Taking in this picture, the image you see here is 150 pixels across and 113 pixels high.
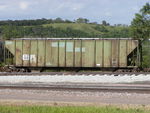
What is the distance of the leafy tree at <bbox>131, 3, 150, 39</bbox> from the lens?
172ft

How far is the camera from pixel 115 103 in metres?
14.8

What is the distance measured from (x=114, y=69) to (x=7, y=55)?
10059mm

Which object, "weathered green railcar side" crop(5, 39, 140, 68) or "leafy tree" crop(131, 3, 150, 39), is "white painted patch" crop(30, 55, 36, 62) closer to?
"weathered green railcar side" crop(5, 39, 140, 68)

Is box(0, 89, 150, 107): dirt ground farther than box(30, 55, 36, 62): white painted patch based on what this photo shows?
No

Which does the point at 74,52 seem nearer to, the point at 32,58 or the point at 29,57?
the point at 32,58

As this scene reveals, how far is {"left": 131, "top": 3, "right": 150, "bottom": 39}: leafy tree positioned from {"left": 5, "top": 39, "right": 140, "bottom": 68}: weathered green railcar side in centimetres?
1820

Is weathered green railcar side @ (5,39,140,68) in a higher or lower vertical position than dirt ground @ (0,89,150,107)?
higher

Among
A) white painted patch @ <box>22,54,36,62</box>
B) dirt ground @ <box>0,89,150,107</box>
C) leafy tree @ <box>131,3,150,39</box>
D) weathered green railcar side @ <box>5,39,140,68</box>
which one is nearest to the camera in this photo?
dirt ground @ <box>0,89,150,107</box>

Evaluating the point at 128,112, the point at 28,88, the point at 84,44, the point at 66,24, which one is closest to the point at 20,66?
the point at 84,44

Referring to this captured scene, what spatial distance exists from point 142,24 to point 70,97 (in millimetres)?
40050

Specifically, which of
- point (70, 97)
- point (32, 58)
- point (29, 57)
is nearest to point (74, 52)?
point (32, 58)

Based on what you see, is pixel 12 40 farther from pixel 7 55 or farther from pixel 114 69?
pixel 114 69

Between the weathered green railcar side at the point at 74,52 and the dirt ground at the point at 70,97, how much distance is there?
51.6 feet

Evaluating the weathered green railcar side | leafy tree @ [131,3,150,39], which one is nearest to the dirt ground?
the weathered green railcar side
